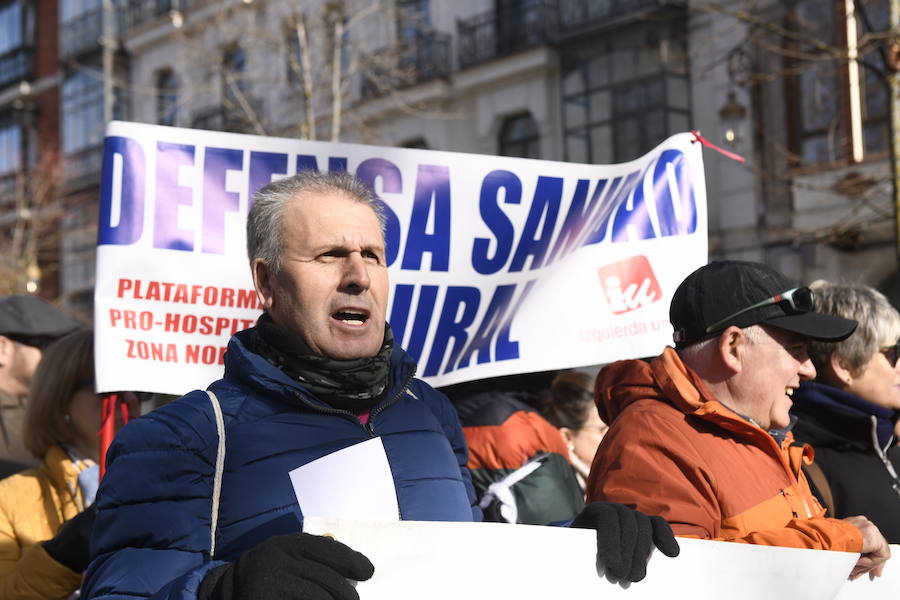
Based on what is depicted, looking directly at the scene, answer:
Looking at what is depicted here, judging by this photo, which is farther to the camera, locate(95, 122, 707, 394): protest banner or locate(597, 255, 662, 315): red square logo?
→ locate(597, 255, 662, 315): red square logo

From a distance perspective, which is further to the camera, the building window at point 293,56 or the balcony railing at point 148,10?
the balcony railing at point 148,10

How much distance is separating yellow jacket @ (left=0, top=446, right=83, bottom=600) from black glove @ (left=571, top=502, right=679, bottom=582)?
1562 mm

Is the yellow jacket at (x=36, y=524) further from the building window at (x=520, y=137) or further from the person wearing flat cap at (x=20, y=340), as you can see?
the building window at (x=520, y=137)

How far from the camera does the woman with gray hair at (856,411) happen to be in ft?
10.2

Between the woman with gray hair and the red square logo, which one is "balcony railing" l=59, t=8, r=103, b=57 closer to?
the red square logo

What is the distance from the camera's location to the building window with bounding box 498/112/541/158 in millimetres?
18500

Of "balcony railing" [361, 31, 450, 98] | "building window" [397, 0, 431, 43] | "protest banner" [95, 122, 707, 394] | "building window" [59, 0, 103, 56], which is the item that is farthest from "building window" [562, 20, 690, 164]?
"building window" [59, 0, 103, 56]

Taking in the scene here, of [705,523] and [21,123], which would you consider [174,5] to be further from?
[705,523]

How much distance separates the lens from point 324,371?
81.4 inches

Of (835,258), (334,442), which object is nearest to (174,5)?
(835,258)

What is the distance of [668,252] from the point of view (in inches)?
159

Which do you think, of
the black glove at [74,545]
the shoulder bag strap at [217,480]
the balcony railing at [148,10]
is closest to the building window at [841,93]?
the black glove at [74,545]

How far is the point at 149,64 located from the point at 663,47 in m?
12.8

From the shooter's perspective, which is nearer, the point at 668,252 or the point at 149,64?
the point at 668,252
